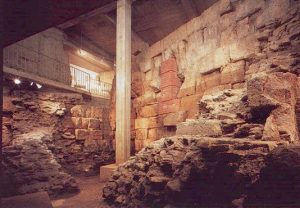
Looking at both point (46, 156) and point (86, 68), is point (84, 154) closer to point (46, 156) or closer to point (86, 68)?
point (46, 156)

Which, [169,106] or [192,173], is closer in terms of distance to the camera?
[192,173]

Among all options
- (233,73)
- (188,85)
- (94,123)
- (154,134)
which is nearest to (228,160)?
(233,73)

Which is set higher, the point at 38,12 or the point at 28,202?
the point at 38,12

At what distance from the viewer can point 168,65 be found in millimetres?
7082

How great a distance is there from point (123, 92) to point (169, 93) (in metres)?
1.35

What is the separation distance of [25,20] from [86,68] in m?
14.9

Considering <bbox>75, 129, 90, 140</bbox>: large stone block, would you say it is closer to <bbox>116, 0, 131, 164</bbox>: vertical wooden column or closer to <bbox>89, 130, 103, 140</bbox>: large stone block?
<bbox>89, 130, 103, 140</bbox>: large stone block

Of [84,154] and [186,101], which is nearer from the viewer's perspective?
[186,101]

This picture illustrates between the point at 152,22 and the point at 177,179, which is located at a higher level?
the point at 152,22

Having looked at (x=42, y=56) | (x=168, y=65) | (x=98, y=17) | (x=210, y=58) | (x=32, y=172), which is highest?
(x=98, y=17)

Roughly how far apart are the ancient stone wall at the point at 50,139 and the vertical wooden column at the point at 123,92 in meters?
1.53

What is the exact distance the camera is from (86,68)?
16.2m

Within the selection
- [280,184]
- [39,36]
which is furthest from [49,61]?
[280,184]

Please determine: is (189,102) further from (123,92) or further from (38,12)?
(38,12)
